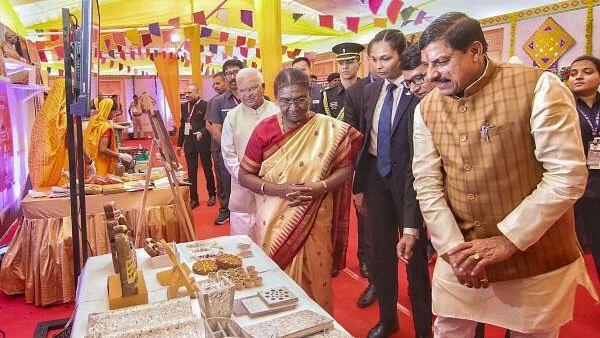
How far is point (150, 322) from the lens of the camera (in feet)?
4.17

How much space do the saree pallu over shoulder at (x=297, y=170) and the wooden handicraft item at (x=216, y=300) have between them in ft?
2.87

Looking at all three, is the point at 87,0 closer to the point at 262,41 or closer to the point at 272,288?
the point at 272,288

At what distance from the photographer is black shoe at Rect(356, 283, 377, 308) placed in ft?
9.96

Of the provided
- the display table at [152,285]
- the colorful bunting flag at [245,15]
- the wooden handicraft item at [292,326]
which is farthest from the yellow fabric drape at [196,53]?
the wooden handicraft item at [292,326]

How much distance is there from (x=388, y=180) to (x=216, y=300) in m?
1.28

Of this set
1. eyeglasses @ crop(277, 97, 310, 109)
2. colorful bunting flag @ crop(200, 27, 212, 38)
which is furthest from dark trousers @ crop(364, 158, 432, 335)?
colorful bunting flag @ crop(200, 27, 212, 38)

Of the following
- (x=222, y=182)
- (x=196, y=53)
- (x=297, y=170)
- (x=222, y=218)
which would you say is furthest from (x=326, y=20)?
(x=297, y=170)

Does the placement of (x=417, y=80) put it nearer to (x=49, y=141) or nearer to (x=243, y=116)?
(x=243, y=116)

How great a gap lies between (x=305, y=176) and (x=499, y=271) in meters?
0.96

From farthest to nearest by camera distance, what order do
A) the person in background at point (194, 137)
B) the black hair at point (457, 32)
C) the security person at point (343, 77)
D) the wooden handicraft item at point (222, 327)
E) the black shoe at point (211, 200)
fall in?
the black shoe at point (211, 200)
the person in background at point (194, 137)
the security person at point (343, 77)
the black hair at point (457, 32)
the wooden handicraft item at point (222, 327)

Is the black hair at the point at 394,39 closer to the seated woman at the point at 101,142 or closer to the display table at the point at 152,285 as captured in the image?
the display table at the point at 152,285

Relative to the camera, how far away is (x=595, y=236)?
294 cm

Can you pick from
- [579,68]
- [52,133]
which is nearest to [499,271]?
[579,68]

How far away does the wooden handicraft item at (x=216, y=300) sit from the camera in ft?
4.26
